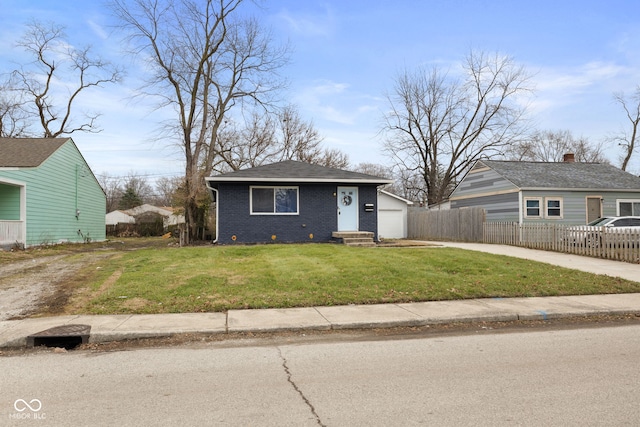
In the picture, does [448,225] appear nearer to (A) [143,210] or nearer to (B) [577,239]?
(B) [577,239]

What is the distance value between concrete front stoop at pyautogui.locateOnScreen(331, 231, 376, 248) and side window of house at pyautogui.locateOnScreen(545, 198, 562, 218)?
1119 cm

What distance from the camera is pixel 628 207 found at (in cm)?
2403

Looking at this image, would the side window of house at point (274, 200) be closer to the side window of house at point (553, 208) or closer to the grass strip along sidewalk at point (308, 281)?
the grass strip along sidewalk at point (308, 281)

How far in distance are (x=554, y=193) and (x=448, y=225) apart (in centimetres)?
565

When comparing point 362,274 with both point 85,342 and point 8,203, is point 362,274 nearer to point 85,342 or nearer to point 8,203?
point 85,342

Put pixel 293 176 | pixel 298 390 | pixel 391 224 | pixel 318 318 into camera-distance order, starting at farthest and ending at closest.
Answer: pixel 391 224 < pixel 293 176 < pixel 318 318 < pixel 298 390

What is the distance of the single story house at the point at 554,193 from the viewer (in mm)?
22891

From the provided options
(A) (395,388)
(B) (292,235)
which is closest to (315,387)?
(A) (395,388)

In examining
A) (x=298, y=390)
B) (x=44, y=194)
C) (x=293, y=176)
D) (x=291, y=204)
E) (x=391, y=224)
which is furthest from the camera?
(x=391, y=224)

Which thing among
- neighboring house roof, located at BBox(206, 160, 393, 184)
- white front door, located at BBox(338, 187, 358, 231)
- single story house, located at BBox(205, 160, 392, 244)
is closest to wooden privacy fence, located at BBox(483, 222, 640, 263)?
neighboring house roof, located at BBox(206, 160, 393, 184)

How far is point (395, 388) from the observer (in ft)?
13.6

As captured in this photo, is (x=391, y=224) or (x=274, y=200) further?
(x=391, y=224)

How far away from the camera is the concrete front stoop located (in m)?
17.2

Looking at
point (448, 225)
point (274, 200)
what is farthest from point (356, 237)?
point (448, 225)
